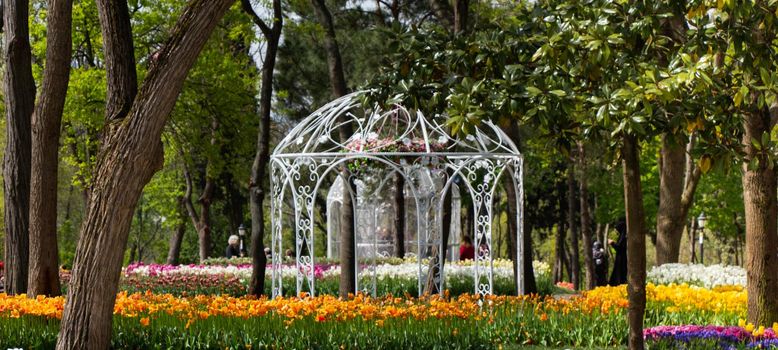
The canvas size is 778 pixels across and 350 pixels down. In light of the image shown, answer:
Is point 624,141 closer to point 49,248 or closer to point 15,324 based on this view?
point 15,324

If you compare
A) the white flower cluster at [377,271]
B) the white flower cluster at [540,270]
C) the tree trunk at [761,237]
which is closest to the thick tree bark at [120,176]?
the tree trunk at [761,237]

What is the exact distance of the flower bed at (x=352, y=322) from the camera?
7609mm

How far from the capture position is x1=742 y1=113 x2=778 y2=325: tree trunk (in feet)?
28.3

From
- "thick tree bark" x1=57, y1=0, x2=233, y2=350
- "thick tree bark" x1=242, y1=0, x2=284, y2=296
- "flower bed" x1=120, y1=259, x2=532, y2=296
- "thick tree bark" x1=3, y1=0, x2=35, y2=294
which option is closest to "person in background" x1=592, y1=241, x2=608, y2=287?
"flower bed" x1=120, y1=259, x2=532, y2=296

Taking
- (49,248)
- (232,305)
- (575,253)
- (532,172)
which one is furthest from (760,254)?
(532,172)

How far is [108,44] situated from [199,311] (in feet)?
7.97

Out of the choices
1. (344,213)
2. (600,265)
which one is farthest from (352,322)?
(600,265)

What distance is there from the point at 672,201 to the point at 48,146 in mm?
10539

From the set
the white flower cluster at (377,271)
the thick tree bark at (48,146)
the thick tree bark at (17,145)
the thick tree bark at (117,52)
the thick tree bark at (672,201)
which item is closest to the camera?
the thick tree bark at (117,52)

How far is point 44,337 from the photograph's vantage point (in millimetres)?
7625

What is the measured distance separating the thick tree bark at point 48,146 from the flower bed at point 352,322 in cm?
124

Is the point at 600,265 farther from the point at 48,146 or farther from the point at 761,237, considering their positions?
the point at 48,146

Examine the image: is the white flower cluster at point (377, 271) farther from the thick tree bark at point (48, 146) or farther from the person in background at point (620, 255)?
the thick tree bark at point (48, 146)

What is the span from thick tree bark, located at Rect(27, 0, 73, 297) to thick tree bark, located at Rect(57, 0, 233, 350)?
3800 millimetres
